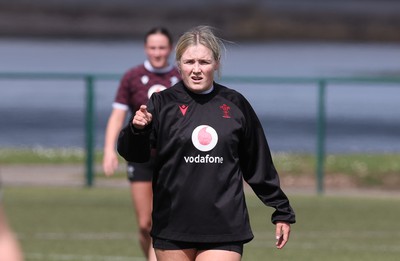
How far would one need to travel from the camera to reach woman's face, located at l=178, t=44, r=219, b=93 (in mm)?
7516

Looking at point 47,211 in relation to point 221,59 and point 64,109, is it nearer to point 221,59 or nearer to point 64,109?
point 221,59

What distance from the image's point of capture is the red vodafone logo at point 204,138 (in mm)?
7480

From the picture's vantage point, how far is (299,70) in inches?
2048

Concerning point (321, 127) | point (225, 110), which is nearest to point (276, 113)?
point (321, 127)

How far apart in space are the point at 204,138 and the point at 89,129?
12243 millimetres

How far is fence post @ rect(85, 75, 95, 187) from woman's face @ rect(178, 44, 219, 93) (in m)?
11.9

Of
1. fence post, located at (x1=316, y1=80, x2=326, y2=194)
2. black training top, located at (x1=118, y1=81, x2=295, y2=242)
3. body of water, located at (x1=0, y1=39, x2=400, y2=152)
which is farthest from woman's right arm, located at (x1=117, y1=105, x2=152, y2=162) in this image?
fence post, located at (x1=316, y1=80, x2=326, y2=194)

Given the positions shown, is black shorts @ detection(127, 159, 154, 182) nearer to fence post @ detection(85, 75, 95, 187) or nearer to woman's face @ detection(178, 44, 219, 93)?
woman's face @ detection(178, 44, 219, 93)

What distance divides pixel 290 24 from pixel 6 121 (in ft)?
110

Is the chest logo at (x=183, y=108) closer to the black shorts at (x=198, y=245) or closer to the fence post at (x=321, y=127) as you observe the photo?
the black shorts at (x=198, y=245)

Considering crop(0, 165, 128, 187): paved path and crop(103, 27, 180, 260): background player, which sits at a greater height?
crop(103, 27, 180, 260): background player

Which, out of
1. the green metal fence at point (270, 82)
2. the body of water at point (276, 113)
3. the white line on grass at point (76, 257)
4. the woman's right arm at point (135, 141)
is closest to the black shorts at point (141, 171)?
the white line on grass at point (76, 257)

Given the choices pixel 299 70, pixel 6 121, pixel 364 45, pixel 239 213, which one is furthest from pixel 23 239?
pixel 364 45

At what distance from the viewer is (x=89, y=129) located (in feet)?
64.3
